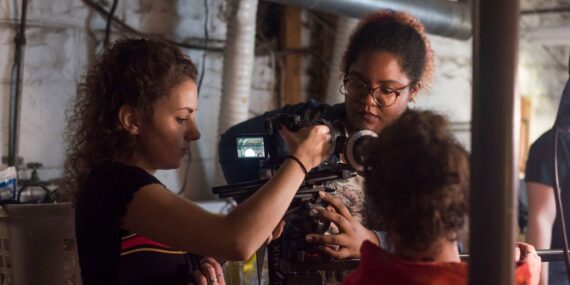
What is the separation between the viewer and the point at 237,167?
197 centimetres

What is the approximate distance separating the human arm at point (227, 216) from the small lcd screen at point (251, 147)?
0.18 meters

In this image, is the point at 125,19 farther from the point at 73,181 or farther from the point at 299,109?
the point at 73,181

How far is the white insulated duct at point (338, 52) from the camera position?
10.9 feet

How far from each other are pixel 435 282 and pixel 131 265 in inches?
Answer: 19.3

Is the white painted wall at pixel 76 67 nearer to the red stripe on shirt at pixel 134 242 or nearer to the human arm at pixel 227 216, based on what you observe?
the human arm at pixel 227 216

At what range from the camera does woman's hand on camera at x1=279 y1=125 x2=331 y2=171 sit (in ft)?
3.71

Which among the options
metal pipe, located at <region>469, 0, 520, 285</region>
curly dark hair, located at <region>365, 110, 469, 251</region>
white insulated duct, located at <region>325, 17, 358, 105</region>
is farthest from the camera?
white insulated duct, located at <region>325, 17, 358, 105</region>

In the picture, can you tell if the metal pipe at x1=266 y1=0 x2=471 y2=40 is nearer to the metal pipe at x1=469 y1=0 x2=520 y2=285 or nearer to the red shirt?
the red shirt

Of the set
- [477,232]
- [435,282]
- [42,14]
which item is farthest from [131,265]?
[42,14]

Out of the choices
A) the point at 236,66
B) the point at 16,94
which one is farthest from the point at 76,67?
the point at 236,66

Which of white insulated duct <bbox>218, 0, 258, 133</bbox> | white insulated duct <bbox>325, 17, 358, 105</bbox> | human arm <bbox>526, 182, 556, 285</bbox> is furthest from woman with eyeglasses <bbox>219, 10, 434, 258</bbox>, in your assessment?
white insulated duct <bbox>325, 17, 358, 105</bbox>

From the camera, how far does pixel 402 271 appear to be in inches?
40.0

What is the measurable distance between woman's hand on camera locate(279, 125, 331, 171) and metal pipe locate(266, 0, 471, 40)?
1.62 meters

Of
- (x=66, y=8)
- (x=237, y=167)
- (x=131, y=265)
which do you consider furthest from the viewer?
(x=66, y=8)
